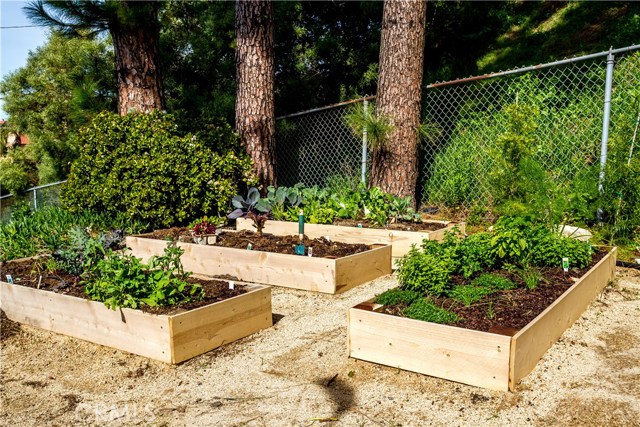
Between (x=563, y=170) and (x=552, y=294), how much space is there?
341 cm

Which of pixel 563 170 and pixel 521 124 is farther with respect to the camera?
pixel 563 170

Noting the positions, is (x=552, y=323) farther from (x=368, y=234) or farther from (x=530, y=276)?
(x=368, y=234)

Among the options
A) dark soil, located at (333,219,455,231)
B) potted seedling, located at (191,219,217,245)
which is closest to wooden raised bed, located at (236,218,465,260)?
dark soil, located at (333,219,455,231)

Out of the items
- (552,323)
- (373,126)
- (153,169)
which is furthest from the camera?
(373,126)

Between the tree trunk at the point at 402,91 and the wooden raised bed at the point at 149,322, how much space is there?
353 centimetres

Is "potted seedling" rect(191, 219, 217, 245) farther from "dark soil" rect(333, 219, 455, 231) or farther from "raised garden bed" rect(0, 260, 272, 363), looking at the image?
"raised garden bed" rect(0, 260, 272, 363)

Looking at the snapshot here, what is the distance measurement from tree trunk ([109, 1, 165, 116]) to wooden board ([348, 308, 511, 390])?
5.53 m

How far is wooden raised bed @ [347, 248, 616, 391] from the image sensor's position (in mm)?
Answer: 2582

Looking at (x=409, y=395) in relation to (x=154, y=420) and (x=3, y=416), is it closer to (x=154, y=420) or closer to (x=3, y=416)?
(x=154, y=420)

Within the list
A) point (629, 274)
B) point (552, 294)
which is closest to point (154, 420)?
point (552, 294)

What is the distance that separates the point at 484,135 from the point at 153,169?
441 centimetres

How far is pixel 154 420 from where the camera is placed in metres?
2.48

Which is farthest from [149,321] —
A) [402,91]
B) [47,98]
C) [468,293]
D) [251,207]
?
[47,98]

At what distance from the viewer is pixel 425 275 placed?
11.0 ft
